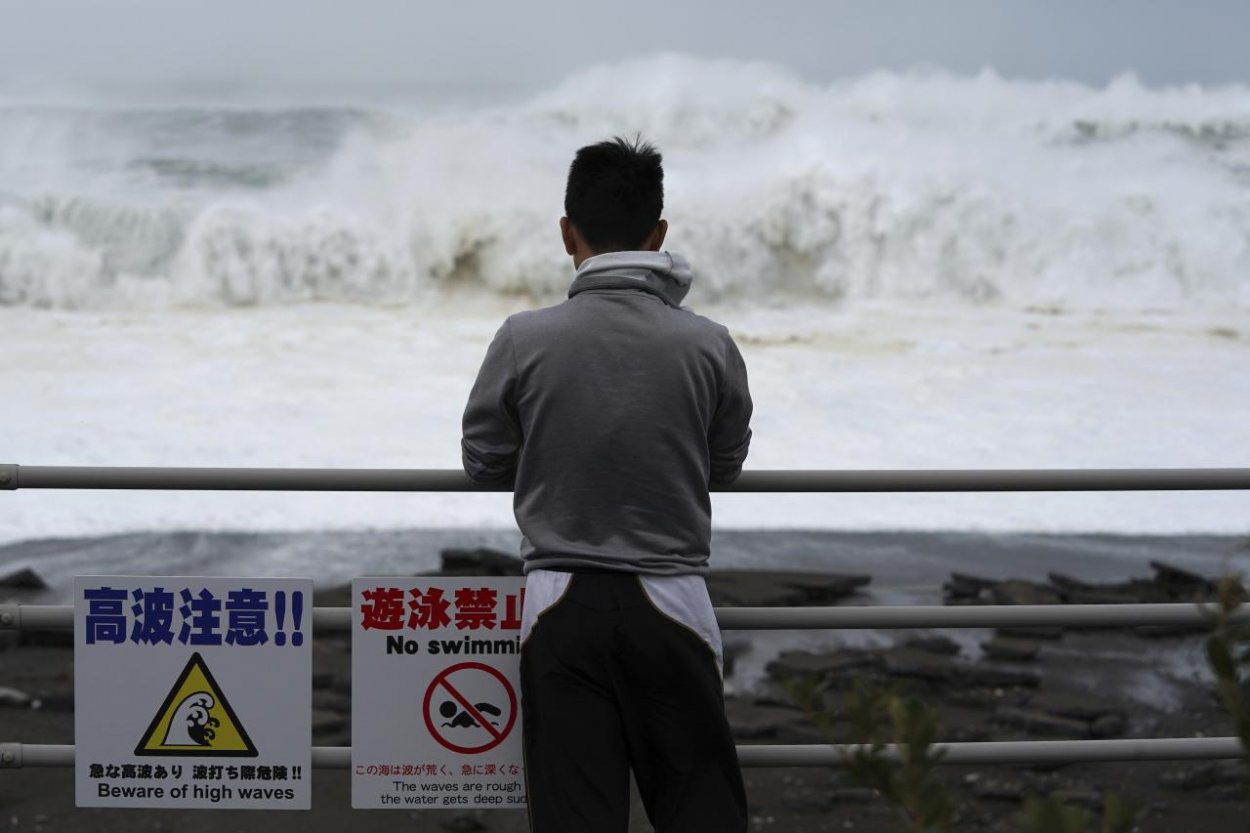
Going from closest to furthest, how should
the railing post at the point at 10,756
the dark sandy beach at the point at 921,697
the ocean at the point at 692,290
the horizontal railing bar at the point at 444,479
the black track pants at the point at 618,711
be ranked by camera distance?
1. the black track pants at the point at 618,711
2. the horizontal railing bar at the point at 444,479
3. the railing post at the point at 10,756
4. the dark sandy beach at the point at 921,697
5. the ocean at the point at 692,290

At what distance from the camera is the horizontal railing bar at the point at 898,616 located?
2225 millimetres

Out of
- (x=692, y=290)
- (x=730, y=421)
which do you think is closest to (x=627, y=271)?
(x=730, y=421)

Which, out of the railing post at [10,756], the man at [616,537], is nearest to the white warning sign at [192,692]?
the railing post at [10,756]

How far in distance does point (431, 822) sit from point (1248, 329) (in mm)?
15247

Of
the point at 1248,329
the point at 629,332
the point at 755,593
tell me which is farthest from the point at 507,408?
the point at 1248,329

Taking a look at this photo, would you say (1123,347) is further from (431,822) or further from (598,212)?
(598,212)

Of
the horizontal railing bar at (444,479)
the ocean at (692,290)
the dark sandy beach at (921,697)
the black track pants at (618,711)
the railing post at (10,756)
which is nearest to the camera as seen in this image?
the black track pants at (618,711)

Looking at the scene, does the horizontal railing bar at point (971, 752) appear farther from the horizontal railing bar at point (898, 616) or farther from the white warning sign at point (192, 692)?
the horizontal railing bar at point (898, 616)

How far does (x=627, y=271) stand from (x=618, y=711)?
1.93ft

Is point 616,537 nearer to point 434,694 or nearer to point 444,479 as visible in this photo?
point 444,479

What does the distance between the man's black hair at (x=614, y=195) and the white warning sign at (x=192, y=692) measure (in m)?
0.79

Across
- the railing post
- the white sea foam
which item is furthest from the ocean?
the railing post

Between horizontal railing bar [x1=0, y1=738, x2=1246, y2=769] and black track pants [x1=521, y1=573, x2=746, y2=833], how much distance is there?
384 millimetres

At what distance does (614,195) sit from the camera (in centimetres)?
187
